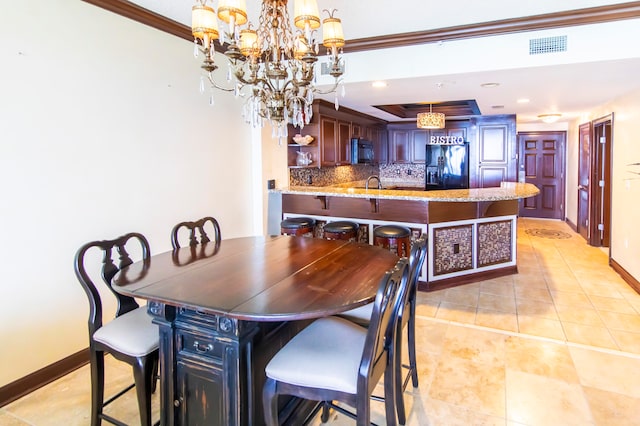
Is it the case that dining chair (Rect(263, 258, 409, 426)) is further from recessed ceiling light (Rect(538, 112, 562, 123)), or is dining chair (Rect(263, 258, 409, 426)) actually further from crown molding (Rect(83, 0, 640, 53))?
recessed ceiling light (Rect(538, 112, 562, 123))

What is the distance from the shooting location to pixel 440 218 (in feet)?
14.1

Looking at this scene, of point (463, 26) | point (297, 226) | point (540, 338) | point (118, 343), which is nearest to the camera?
point (118, 343)

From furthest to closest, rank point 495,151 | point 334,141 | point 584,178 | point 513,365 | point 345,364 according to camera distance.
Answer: point 495,151 → point 584,178 → point 334,141 → point 513,365 → point 345,364

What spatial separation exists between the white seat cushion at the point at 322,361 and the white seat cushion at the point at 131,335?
66 cm

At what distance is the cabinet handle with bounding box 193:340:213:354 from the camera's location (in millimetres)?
1771

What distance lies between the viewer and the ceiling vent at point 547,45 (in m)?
3.36

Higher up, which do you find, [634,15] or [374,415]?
[634,15]

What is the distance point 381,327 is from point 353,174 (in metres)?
A: 5.98

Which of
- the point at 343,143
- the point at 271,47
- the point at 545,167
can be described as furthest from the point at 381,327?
the point at 545,167

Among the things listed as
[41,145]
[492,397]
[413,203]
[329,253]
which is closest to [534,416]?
[492,397]

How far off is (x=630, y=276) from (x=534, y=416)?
→ 10.7 feet

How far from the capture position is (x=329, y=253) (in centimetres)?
259

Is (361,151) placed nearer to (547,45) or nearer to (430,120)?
(430,120)

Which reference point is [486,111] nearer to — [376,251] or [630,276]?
[630,276]
